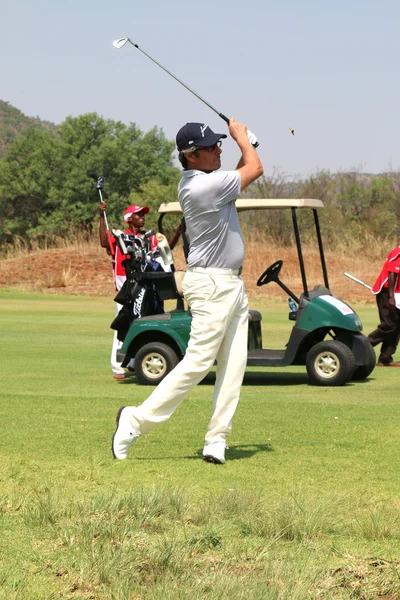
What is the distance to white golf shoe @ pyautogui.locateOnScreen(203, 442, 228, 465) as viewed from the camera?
21.4ft

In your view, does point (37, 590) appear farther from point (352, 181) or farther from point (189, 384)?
point (352, 181)

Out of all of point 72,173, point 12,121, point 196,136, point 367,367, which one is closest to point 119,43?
point 196,136

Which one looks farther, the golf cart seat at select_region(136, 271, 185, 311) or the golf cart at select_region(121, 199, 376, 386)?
the golf cart seat at select_region(136, 271, 185, 311)

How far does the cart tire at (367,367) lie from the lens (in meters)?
12.0

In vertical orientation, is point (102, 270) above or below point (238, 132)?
below

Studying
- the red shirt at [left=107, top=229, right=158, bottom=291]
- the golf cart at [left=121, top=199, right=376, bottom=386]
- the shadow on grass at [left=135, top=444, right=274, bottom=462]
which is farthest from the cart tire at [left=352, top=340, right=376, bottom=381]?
the shadow on grass at [left=135, top=444, right=274, bottom=462]

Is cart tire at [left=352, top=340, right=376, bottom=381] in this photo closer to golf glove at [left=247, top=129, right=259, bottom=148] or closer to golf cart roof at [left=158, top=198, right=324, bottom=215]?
golf cart roof at [left=158, top=198, right=324, bottom=215]

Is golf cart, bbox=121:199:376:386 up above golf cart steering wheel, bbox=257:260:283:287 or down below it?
below

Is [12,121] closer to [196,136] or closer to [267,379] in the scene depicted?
[267,379]

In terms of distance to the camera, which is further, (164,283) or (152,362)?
(164,283)

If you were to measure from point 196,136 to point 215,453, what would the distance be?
6.29ft

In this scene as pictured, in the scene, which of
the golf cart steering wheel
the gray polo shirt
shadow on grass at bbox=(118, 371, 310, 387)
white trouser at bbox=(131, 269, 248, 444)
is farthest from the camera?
shadow on grass at bbox=(118, 371, 310, 387)

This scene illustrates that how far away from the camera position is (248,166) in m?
6.48

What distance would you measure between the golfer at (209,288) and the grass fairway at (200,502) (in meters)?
0.25
